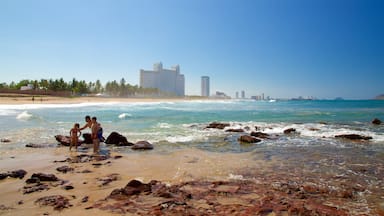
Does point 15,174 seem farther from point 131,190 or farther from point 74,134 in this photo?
point 74,134

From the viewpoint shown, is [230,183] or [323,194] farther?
[230,183]

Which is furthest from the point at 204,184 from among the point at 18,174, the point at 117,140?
the point at 117,140

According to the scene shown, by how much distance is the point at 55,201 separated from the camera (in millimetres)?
5781

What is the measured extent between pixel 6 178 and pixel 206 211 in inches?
249

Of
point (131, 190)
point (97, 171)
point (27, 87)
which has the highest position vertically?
point (27, 87)

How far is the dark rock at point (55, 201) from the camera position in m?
5.53

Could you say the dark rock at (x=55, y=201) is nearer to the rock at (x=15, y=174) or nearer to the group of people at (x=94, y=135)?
the rock at (x=15, y=174)

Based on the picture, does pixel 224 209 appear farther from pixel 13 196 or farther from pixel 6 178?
pixel 6 178

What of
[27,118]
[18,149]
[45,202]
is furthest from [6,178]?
[27,118]

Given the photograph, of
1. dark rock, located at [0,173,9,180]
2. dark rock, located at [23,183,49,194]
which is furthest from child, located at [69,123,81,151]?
dark rock, located at [23,183,49,194]

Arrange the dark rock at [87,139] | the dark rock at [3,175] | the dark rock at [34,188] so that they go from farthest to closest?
the dark rock at [87,139], the dark rock at [3,175], the dark rock at [34,188]

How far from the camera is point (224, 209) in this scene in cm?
536

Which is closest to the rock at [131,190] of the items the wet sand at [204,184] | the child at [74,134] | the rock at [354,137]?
the wet sand at [204,184]

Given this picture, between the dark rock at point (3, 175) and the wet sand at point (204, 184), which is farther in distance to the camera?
the dark rock at point (3, 175)
